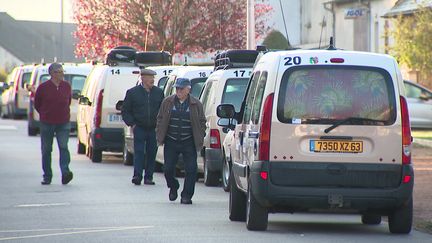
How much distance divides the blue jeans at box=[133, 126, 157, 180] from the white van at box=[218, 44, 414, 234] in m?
6.93

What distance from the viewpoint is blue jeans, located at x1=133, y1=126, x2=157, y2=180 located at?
20.3 m

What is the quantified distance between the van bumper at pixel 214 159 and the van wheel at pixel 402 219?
20.1 ft

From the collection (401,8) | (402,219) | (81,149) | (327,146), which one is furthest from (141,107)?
(401,8)

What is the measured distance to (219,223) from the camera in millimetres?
14555

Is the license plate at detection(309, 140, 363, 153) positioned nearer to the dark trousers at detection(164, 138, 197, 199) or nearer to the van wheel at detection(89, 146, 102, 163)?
the dark trousers at detection(164, 138, 197, 199)

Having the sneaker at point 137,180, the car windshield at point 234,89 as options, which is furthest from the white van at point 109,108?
the car windshield at point 234,89

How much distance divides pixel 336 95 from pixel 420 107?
23163 millimetres

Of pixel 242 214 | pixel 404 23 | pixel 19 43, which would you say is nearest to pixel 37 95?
pixel 242 214

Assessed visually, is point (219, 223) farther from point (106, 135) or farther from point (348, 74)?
point (106, 135)

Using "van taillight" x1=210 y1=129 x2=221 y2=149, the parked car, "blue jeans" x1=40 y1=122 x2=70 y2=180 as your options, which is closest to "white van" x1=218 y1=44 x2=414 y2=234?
"van taillight" x1=210 y1=129 x2=221 y2=149

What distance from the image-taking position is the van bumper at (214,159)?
64.5ft

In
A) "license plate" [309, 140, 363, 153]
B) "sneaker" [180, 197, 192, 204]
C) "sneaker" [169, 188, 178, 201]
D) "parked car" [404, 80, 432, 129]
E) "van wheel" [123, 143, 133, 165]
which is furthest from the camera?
"parked car" [404, 80, 432, 129]

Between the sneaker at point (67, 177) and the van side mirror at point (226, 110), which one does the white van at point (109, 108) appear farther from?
the van side mirror at point (226, 110)

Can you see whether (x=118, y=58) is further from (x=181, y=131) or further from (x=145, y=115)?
(x=181, y=131)
